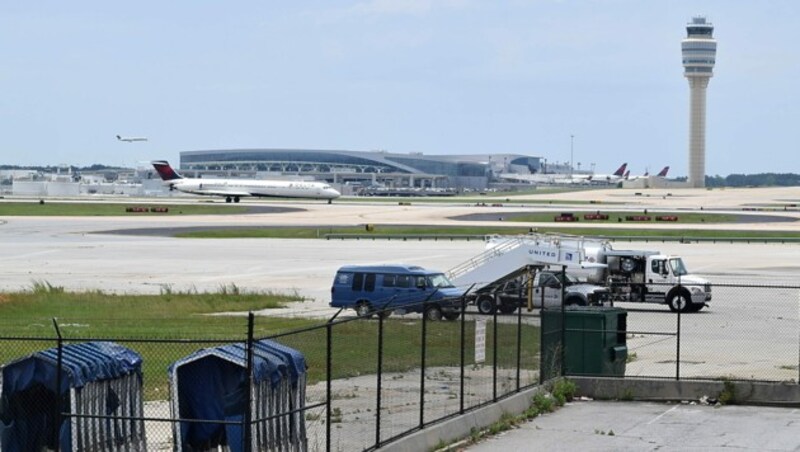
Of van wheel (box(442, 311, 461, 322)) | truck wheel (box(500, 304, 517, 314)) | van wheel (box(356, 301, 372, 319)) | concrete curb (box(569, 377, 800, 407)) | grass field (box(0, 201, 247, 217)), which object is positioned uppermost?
grass field (box(0, 201, 247, 217))

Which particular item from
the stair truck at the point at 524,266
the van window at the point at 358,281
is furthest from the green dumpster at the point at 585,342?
the stair truck at the point at 524,266

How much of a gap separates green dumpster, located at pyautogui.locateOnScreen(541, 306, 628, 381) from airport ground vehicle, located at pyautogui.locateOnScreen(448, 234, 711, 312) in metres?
17.0

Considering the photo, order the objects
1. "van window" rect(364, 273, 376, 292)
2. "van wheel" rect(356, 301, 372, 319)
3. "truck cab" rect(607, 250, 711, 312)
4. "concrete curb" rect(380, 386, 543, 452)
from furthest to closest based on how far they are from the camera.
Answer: "truck cab" rect(607, 250, 711, 312) < "van window" rect(364, 273, 376, 292) < "van wheel" rect(356, 301, 372, 319) < "concrete curb" rect(380, 386, 543, 452)

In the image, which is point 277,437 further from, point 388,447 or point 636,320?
point 636,320

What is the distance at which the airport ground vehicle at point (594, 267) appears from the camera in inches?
1855

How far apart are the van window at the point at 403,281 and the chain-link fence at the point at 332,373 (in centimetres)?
521

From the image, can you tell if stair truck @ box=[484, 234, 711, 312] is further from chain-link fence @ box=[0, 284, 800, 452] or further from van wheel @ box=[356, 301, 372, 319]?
van wheel @ box=[356, 301, 372, 319]

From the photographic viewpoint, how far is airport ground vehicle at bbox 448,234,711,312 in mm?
47125

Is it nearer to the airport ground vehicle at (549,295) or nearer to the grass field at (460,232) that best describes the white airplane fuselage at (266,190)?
the grass field at (460,232)

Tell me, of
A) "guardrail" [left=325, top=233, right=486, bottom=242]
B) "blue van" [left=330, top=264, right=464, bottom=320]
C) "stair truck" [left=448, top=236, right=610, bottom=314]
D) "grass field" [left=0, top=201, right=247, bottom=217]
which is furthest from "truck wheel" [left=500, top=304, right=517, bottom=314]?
"grass field" [left=0, top=201, right=247, bottom=217]

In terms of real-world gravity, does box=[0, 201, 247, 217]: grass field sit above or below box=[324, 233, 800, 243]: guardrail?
above

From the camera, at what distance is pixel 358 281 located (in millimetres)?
43219

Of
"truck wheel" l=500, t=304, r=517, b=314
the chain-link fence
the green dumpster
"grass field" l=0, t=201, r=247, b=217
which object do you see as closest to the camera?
the chain-link fence

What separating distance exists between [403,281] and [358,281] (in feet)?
4.87
